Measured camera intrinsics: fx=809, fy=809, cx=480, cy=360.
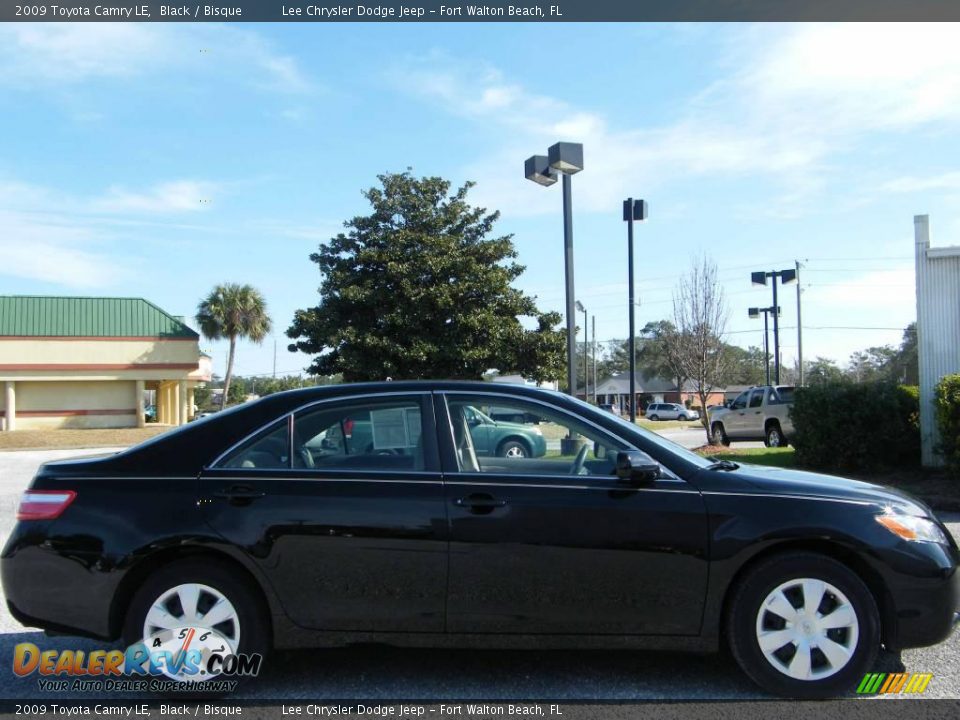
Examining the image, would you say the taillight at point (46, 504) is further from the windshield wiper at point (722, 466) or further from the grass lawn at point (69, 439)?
the grass lawn at point (69, 439)

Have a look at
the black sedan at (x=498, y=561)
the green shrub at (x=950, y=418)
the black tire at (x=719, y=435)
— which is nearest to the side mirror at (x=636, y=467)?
the black sedan at (x=498, y=561)

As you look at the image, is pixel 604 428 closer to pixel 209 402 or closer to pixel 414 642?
pixel 414 642

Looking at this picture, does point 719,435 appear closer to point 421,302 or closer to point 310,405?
point 421,302

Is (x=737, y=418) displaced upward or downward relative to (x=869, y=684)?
upward

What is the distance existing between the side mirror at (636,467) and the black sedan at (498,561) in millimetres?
11

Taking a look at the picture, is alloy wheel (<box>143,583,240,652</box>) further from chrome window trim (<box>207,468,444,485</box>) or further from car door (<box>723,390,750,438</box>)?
car door (<box>723,390,750,438</box>)

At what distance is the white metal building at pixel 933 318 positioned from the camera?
1287 cm

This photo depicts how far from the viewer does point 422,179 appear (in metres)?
27.5

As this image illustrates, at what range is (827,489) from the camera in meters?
4.16

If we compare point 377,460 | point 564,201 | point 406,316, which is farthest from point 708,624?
point 406,316

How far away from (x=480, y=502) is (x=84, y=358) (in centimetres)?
4061

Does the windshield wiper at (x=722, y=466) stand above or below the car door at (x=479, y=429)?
below

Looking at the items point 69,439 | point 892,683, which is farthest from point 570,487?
point 69,439

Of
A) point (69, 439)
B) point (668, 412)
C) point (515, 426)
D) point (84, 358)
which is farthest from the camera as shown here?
point (668, 412)
